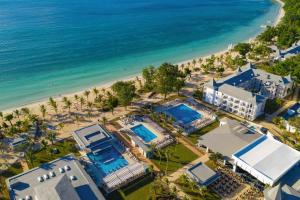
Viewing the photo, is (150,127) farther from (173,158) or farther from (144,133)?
(173,158)

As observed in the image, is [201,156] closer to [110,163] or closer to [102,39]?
[110,163]

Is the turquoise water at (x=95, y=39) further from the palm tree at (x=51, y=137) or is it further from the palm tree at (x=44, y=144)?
the palm tree at (x=44, y=144)

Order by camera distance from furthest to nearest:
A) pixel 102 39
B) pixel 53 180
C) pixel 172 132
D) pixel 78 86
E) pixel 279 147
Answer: pixel 102 39
pixel 78 86
pixel 172 132
pixel 279 147
pixel 53 180

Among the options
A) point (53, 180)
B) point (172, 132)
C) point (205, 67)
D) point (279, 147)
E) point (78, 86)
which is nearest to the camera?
point (53, 180)

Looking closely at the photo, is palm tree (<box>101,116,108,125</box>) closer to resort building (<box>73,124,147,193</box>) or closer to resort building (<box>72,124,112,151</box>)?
resort building (<box>73,124,147,193</box>)

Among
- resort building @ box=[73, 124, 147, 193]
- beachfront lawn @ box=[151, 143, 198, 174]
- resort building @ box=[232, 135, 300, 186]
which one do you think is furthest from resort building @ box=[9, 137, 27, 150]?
resort building @ box=[232, 135, 300, 186]

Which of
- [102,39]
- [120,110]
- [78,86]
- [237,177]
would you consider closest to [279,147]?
[237,177]
